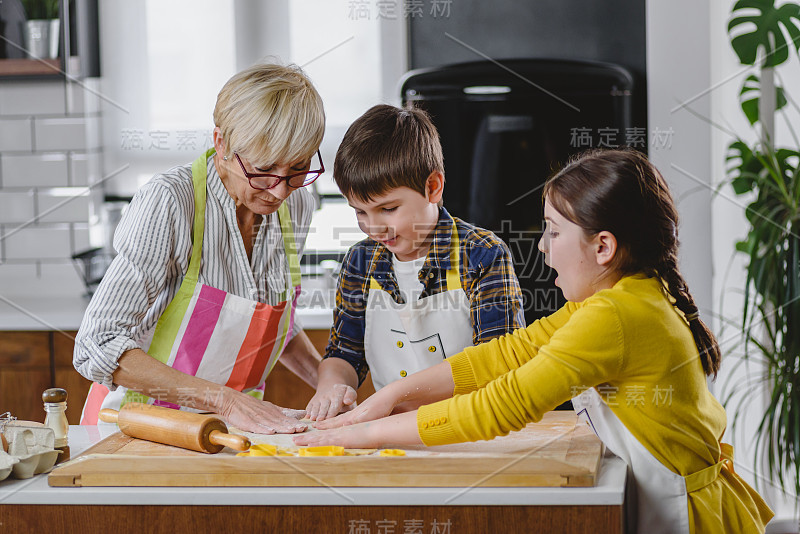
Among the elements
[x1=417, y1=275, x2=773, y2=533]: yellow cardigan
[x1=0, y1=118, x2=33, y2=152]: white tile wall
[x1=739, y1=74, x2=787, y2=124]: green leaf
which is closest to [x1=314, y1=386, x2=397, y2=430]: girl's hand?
[x1=417, y1=275, x2=773, y2=533]: yellow cardigan

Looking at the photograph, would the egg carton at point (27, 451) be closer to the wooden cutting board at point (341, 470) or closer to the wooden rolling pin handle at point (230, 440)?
the wooden cutting board at point (341, 470)

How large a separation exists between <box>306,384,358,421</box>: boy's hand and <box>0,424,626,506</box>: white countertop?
0.31m

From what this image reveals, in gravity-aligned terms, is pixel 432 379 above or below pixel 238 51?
below

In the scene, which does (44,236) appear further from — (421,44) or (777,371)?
(777,371)

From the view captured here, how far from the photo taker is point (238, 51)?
2748 millimetres

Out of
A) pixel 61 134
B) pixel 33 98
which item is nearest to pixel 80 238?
pixel 61 134

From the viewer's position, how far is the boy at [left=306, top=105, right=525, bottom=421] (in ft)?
4.47

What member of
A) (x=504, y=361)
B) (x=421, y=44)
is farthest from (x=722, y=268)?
(x=504, y=361)

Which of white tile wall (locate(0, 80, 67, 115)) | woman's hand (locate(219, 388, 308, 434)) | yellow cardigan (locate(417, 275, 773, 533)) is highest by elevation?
white tile wall (locate(0, 80, 67, 115))

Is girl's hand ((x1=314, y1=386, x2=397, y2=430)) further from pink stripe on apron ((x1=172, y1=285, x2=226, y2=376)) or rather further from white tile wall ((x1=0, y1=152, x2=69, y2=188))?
white tile wall ((x1=0, y1=152, x2=69, y2=188))

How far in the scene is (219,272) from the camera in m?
1.41

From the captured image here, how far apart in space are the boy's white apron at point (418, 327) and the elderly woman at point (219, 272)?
17 cm

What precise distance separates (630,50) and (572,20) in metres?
0.20

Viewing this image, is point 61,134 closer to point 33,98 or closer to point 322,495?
point 33,98
